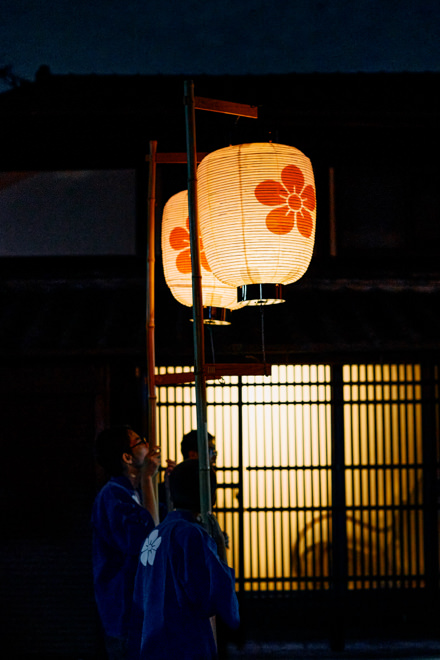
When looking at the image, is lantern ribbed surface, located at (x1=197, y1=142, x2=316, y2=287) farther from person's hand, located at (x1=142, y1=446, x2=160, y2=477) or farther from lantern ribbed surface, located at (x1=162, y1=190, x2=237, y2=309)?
person's hand, located at (x1=142, y1=446, x2=160, y2=477)

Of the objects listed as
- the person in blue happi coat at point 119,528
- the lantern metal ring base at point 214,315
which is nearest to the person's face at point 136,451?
the person in blue happi coat at point 119,528

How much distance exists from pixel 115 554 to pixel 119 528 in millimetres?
332

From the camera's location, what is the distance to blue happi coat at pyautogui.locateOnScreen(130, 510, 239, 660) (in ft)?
12.0

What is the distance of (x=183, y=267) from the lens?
5.62 meters

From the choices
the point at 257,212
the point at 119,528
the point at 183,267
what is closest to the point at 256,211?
the point at 257,212

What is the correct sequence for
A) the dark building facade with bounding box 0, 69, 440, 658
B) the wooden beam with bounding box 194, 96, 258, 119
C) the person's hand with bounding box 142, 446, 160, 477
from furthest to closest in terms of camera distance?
the dark building facade with bounding box 0, 69, 440, 658 → the person's hand with bounding box 142, 446, 160, 477 → the wooden beam with bounding box 194, 96, 258, 119

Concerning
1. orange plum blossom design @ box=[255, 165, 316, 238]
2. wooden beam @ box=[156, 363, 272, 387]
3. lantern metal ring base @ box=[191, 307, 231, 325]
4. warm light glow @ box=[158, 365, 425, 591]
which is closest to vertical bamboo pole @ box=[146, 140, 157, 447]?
lantern metal ring base @ box=[191, 307, 231, 325]

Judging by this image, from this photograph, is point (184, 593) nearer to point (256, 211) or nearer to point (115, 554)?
point (115, 554)

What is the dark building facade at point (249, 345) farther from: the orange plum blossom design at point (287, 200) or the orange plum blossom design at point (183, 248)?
the orange plum blossom design at point (287, 200)

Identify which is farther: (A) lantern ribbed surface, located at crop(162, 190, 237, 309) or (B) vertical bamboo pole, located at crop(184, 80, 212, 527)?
(A) lantern ribbed surface, located at crop(162, 190, 237, 309)

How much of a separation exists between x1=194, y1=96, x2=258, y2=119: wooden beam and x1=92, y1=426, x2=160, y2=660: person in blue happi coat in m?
2.70

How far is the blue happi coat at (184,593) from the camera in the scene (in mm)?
3668

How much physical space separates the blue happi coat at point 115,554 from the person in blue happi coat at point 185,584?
1010 mm

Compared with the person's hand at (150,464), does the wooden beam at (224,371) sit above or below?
above
